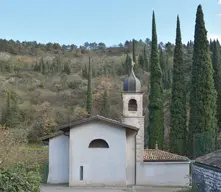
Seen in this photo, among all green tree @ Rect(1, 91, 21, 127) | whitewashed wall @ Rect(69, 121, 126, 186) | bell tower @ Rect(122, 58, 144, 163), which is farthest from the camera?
green tree @ Rect(1, 91, 21, 127)

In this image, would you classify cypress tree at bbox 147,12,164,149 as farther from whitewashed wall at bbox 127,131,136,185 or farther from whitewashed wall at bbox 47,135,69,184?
whitewashed wall at bbox 47,135,69,184

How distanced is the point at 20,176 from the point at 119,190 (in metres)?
12.2

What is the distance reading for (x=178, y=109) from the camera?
36.1 metres

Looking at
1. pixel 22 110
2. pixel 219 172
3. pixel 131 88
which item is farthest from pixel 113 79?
pixel 219 172

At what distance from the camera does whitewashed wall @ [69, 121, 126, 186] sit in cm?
2456

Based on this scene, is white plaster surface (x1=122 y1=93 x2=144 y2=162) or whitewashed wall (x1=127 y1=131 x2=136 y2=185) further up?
white plaster surface (x1=122 y1=93 x2=144 y2=162)

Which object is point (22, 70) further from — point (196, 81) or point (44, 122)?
point (196, 81)

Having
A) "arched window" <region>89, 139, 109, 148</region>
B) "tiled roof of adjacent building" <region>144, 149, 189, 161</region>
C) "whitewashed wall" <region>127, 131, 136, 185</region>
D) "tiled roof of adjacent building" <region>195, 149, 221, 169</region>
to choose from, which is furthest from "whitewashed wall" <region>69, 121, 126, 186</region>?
"tiled roof of adjacent building" <region>195, 149, 221, 169</region>

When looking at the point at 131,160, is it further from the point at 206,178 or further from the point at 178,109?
the point at 178,109

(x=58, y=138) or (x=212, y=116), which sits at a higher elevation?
(x=212, y=116)

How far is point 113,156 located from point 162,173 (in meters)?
3.74

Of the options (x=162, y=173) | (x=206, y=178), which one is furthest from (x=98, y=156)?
(x=206, y=178)

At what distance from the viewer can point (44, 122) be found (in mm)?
46250

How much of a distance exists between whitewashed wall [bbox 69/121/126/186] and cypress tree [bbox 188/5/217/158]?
9.29 metres
